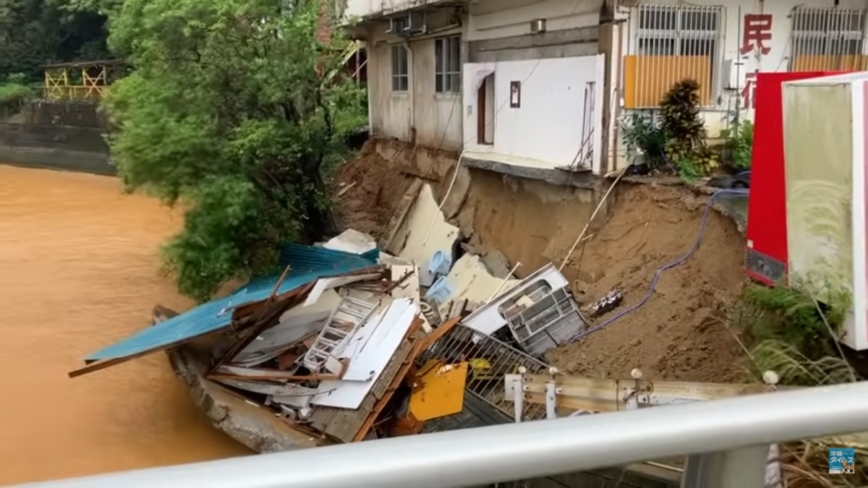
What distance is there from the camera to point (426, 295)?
1124 centimetres

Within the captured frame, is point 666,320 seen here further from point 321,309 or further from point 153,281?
point 153,281

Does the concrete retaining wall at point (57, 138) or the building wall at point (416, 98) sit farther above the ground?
the building wall at point (416, 98)

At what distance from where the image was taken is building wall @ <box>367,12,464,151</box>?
533 inches

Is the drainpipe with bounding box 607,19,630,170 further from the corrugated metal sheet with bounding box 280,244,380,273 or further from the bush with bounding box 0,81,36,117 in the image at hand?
the bush with bounding box 0,81,36,117

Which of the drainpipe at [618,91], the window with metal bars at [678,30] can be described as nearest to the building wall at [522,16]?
the drainpipe at [618,91]

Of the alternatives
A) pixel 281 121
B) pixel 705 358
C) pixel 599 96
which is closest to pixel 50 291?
pixel 281 121

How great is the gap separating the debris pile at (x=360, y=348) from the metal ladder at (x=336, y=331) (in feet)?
0.04

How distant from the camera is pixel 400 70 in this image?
1616 cm

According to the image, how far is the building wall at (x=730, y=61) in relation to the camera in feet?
30.0

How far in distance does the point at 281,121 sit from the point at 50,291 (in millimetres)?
6168

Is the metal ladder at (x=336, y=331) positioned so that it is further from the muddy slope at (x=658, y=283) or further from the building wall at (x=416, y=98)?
the building wall at (x=416, y=98)

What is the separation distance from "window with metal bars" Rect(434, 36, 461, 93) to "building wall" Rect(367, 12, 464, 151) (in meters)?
0.11

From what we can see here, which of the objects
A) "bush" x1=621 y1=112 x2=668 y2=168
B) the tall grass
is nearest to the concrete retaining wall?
"bush" x1=621 y1=112 x2=668 y2=168

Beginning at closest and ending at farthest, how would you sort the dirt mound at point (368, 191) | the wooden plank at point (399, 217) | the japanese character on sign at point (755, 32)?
the japanese character on sign at point (755, 32) < the wooden plank at point (399, 217) < the dirt mound at point (368, 191)
